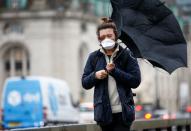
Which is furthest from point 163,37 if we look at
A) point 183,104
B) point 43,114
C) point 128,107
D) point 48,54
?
point 183,104

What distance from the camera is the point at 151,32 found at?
9086mm

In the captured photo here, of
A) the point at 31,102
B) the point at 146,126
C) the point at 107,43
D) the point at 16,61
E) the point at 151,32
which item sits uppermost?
the point at 16,61

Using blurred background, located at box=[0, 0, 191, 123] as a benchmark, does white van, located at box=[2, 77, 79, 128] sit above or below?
below

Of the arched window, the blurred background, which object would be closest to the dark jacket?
the blurred background

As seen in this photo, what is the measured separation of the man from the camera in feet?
25.3

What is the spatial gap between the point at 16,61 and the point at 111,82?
64.9 meters

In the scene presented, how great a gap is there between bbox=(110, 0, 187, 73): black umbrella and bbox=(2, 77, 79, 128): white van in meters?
18.4

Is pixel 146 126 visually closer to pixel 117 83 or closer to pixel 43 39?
pixel 117 83

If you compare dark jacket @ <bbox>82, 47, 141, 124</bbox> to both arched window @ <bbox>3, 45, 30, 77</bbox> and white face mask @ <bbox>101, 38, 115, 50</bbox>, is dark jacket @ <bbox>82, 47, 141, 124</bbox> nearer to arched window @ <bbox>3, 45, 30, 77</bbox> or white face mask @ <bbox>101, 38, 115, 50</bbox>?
white face mask @ <bbox>101, 38, 115, 50</bbox>

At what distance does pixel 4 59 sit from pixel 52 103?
4459cm

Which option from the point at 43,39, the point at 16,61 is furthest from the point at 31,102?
the point at 16,61

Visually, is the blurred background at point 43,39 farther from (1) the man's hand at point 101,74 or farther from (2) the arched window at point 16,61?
(1) the man's hand at point 101,74

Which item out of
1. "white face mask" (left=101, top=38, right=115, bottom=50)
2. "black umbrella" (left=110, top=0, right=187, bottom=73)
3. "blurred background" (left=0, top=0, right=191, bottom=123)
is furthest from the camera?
"blurred background" (left=0, top=0, right=191, bottom=123)

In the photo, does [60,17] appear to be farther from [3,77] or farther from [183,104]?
[183,104]
